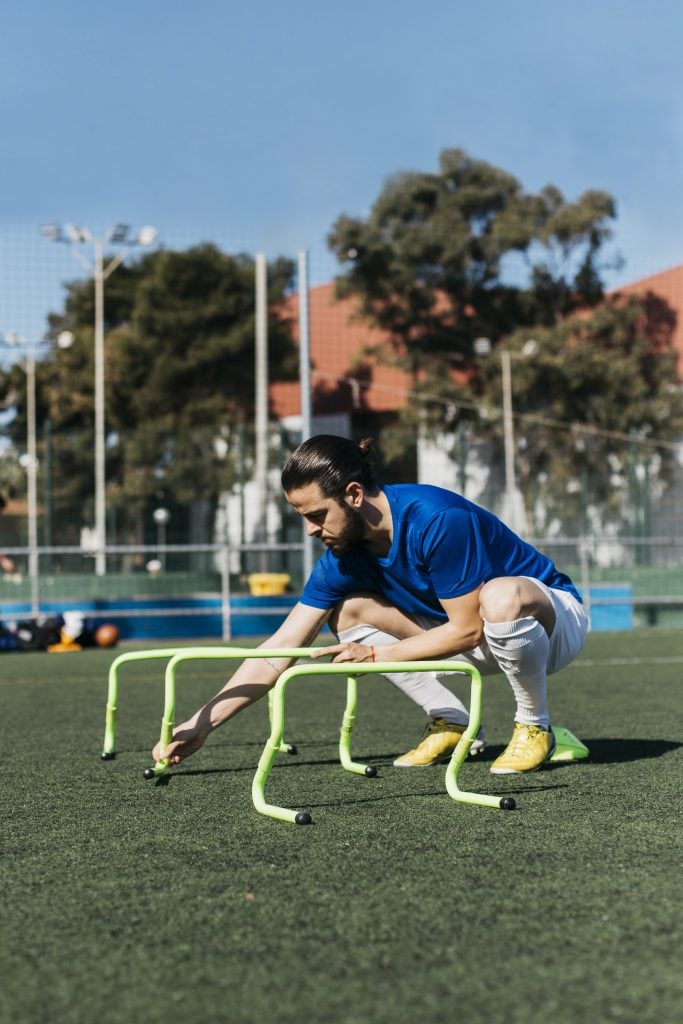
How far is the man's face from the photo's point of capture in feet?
10.9

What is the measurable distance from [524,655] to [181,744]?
104cm

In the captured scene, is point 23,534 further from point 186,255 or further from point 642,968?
point 642,968

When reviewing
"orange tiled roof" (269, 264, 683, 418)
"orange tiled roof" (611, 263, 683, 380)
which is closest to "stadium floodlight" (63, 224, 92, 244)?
"orange tiled roof" (269, 264, 683, 418)

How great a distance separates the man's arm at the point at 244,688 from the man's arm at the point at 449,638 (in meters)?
0.38

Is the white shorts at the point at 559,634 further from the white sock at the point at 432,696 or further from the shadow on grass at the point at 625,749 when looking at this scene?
the shadow on grass at the point at 625,749

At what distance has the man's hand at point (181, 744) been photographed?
11.6ft

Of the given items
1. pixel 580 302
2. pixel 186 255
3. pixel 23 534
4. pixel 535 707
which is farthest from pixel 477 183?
pixel 535 707

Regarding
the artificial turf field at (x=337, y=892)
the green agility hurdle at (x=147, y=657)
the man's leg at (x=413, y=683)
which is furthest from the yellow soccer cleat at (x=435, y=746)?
the green agility hurdle at (x=147, y=657)

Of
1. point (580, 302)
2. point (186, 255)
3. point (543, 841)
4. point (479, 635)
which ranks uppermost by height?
point (186, 255)

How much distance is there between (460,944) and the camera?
2.11 metres

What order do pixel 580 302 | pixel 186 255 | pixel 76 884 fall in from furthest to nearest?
pixel 186 255 → pixel 580 302 → pixel 76 884

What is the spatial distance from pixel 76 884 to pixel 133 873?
14 centimetres

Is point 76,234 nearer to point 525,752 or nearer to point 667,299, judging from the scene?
point 667,299

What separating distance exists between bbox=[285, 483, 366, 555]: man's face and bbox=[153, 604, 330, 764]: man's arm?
15.4 inches
